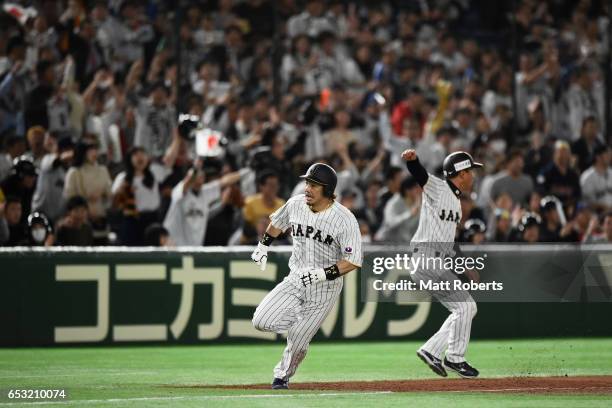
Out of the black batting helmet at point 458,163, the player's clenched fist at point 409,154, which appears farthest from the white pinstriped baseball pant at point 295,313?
the black batting helmet at point 458,163

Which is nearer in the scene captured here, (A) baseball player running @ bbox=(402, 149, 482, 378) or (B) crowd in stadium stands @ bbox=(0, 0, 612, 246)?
(A) baseball player running @ bbox=(402, 149, 482, 378)

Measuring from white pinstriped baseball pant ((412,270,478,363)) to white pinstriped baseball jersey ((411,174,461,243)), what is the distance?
36 centimetres

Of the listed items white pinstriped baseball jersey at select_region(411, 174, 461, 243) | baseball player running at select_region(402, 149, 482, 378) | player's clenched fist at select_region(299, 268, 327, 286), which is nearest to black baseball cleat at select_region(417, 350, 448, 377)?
baseball player running at select_region(402, 149, 482, 378)

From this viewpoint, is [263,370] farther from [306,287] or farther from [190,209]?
[190,209]

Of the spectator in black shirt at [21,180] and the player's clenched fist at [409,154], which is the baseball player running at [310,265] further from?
the spectator in black shirt at [21,180]

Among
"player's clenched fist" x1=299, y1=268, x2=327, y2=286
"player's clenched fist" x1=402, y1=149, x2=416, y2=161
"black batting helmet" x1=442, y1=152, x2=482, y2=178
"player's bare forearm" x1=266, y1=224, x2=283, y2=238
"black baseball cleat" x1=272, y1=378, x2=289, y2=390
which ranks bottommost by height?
"black baseball cleat" x1=272, y1=378, x2=289, y2=390

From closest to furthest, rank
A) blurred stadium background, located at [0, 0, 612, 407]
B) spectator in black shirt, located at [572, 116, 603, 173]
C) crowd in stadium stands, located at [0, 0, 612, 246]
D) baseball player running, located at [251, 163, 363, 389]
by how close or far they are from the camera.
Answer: baseball player running, located at [251, 163, 363, 389]
blurred stadium background, located at [0, 0, 612, 407]
crowd in stadium stands, located at [0, 0, 612, 246]
spectator in black shirt, located at [572, 116, 603, 173]

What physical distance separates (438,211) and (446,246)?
380mm

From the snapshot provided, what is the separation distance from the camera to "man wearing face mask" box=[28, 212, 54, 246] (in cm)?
1510

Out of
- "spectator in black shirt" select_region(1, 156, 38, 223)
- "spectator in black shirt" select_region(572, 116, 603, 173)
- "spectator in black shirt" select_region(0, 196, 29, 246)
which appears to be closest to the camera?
"spectator in black shirt" select_region(0, 196, 29, 246)

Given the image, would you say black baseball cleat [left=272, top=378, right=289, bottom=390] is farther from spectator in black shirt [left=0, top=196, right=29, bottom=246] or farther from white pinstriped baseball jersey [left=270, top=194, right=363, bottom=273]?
spectator in black shirt [left=0, top=196, right=29, bottom=246]

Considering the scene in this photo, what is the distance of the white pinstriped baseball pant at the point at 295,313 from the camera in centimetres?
1034

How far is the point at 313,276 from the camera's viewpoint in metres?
10.2

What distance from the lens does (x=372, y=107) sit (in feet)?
66.5
